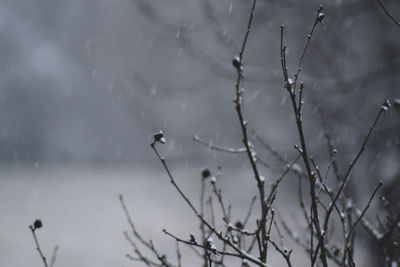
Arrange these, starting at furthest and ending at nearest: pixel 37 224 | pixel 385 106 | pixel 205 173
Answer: pixel 205 173
pixel 37 224
pixel 385 106

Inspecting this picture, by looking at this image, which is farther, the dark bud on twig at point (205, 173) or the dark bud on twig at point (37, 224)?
the dark bud on twig at point (205, 173)

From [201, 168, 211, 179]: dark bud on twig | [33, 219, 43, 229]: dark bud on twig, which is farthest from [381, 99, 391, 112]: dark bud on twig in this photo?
[33, 219, 43, 229]: dark bud on twig

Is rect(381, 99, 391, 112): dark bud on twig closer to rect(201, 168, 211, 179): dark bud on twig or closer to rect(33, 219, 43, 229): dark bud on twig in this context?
rect(201, 168, 211, 179): dark bud on twig

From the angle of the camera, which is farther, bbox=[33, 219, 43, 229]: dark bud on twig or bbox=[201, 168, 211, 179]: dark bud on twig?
bbox=[201, 168, 211, 179]: dark bud on twig

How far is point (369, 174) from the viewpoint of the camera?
484cm

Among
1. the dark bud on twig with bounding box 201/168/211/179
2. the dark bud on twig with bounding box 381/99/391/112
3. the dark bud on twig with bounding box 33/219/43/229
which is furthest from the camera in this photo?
the dark bud on twig with bounding box 201/168/211/179

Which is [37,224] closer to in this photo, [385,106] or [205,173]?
[205,173]

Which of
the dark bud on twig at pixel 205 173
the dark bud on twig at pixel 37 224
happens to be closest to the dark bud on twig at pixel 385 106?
the dark bud on twig at pixel 205 173

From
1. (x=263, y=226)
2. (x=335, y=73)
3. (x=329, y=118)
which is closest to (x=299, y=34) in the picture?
(x=335, y=73)

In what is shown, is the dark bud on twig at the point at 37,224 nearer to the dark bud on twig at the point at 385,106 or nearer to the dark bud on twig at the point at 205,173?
the dark bud on twig at the point at 205,173

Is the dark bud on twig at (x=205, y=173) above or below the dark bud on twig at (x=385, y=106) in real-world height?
above

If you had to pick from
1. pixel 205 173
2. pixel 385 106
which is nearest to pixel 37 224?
pixel 205 173

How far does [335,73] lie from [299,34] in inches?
34.3

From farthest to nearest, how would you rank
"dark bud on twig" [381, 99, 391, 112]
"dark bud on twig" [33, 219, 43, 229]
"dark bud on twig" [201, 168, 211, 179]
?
"dark bud on twig" [201, 168, 211, 179], "dark bud on twig" [33, 219, 43, 229], "dark bud on twig" [381, 99, 391, 112]
